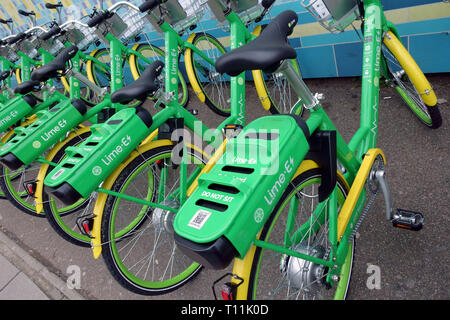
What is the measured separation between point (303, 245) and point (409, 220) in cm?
67

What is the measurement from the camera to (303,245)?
4.66 ft

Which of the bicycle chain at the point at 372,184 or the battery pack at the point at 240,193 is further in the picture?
the bicycle chain at the point at 372,184

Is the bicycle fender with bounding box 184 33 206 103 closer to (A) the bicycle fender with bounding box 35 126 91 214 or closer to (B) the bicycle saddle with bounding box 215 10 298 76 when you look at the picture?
(A) the bicycle fender with bounding box 35 126 91 214

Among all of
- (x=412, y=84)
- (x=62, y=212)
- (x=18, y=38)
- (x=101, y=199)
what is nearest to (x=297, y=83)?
(x=101, y=199)

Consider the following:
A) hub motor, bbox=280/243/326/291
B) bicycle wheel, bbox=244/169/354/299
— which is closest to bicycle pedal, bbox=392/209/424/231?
bicycle wheel, bbox=244/169/354/299

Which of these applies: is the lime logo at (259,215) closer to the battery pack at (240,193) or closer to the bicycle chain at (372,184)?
the battery pack at (240,193)

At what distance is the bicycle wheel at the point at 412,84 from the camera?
1.94 meters

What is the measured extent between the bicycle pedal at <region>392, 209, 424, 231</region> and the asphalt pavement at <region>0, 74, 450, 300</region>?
264 mm

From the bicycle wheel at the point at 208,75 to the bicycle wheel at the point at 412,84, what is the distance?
4.79 feet

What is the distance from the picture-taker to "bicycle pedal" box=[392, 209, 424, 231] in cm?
162

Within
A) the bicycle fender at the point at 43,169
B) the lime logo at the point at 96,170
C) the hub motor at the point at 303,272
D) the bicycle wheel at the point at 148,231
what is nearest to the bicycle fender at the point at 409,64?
the hub motor at the point at 303,272

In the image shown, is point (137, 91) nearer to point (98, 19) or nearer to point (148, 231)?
point (148, 231)
